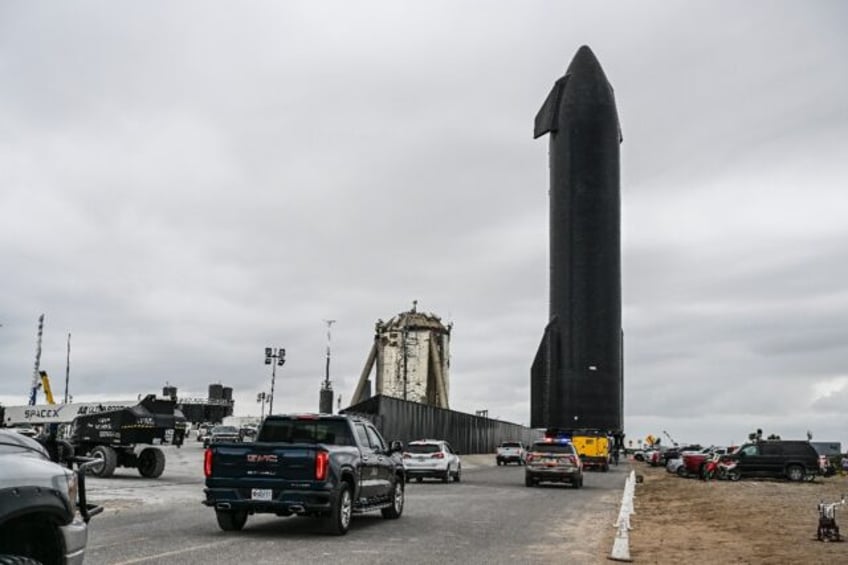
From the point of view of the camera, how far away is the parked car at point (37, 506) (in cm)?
502

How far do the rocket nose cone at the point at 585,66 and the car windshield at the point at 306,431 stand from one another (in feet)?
161

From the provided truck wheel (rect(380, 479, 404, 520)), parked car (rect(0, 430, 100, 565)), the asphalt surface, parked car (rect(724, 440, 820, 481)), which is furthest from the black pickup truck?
parked car (rect(724, 440, 820, 481))

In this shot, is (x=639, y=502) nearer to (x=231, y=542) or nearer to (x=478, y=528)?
(x=478, y=528)

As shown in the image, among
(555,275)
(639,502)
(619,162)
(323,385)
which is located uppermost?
(619,162)

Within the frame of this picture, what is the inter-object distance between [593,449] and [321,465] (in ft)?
133

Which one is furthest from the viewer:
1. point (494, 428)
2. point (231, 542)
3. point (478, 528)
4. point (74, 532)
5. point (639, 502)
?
point (494, 428)

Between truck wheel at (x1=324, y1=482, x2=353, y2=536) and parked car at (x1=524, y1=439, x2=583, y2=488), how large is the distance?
686 inches

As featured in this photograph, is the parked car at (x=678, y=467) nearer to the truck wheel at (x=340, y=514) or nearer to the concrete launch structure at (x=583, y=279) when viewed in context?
the concrete launch structure at (x=583, y=279)

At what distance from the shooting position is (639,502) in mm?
26656

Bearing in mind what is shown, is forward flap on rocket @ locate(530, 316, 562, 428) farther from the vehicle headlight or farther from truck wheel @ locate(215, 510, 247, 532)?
the vehicle headlight

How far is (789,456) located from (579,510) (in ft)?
82.4

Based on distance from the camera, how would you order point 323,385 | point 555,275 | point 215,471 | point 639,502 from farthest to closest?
point 323,385, point 555,275, point 639,502, point 215,471

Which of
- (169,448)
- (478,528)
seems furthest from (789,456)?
(169,448)

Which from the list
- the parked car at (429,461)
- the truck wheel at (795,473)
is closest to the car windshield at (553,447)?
the parked car at (429,461)
